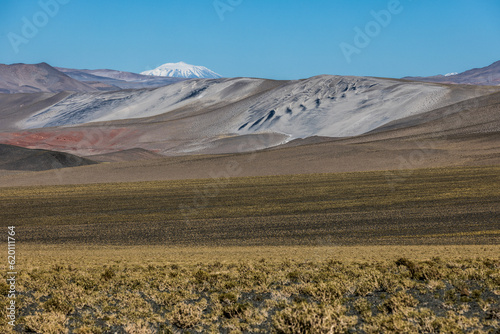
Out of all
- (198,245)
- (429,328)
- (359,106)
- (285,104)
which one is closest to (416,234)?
(198,245)

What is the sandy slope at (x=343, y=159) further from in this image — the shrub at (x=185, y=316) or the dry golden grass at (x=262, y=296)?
the shrub at (x=185, y=316)

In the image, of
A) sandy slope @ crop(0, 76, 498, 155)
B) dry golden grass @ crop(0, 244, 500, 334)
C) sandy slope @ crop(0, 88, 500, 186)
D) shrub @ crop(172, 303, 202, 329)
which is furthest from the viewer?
sandy slope @ crop(0, 76, 498, 155)

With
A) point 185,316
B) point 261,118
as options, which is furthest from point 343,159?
point 185,316

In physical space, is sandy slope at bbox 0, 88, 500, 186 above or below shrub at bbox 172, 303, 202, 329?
below

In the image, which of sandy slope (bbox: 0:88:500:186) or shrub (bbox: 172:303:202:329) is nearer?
shrub (bbox: 172:303:202:329)

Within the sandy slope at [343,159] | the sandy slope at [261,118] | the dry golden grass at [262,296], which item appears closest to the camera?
the dry golden grass at [262,296]

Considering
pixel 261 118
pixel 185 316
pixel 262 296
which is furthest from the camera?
pixel 261 118

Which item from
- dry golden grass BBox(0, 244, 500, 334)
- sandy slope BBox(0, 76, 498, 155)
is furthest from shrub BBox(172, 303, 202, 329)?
sandy slope BBox(0, 76, 498, 155)

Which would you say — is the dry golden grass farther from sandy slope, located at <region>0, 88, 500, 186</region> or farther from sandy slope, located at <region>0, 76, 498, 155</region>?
sandy slope, located at <region>0, 76, 498, 155</region>

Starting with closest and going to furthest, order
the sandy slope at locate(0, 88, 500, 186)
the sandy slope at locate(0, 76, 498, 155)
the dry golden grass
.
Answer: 1. the dry golden grass
2. the sandy slope at locate(0, 88, 500, 186)
3. the sandy slope at locate(0, 76, 498, 155)

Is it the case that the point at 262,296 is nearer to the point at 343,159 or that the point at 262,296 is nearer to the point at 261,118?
the point at 343,159

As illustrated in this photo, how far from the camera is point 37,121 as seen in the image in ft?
618

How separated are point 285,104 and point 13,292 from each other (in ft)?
399

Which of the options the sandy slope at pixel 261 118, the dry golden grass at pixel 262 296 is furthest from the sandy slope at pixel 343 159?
the dry golden grass at pixel 262 296
